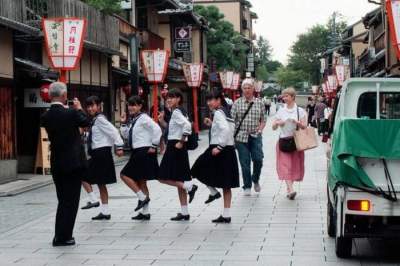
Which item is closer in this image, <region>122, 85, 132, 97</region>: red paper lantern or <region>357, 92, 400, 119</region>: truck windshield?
<region>357, 92, 400, 119</region>: truck windshield

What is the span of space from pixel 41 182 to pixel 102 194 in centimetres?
660

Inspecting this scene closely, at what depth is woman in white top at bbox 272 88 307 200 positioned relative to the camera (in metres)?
13.8

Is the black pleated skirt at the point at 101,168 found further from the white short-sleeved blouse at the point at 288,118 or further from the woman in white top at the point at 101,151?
the white short-sleeved blouse at the point at 288,118

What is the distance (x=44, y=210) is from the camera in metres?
13.0

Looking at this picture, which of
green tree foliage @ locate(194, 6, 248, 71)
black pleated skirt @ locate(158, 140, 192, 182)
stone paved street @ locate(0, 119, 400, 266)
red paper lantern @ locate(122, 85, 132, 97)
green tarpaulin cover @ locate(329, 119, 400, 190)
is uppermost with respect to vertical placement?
green tree foliage @ locate(194, 6, 248, 71)

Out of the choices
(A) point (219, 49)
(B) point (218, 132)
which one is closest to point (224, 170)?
(B) point (218, 132)

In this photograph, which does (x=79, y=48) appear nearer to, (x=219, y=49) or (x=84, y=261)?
(x=84, y=261)

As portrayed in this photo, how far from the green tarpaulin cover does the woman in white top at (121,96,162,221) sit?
3972 millimetres

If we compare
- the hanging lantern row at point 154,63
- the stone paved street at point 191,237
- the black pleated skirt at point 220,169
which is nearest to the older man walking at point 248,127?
the stone paved street at point 191,237

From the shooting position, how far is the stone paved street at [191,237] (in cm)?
836

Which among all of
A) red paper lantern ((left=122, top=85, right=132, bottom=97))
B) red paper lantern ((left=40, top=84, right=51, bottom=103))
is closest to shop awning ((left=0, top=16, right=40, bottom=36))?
red paper lantern ((left=40, top=84, right=51, bottom=103))

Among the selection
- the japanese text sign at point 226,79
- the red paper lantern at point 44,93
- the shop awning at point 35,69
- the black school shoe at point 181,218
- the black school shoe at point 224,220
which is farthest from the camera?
the japanese text sign at point 226,79

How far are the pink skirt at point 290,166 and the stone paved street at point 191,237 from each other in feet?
1.31

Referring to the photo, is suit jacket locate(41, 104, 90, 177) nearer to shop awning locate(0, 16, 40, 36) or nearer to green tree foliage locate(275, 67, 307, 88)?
shop awning locate(0, 16, 40, 36)
